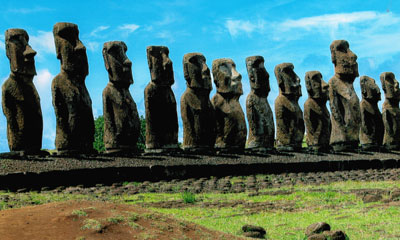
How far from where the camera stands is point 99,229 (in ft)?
15.9

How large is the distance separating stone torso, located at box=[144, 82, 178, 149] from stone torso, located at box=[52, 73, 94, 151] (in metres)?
2.07

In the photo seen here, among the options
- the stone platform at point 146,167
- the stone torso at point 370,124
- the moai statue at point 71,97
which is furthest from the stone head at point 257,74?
the moai statue at point 71,97

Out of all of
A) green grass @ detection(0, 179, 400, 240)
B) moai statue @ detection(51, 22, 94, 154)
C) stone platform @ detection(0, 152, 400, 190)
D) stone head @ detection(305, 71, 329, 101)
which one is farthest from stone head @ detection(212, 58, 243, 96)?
green grass @ detection(0, 179, 400, 240)

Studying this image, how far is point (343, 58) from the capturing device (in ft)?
64.6

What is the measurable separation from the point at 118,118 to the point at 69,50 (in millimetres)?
1944

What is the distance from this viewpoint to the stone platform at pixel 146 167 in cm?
1114

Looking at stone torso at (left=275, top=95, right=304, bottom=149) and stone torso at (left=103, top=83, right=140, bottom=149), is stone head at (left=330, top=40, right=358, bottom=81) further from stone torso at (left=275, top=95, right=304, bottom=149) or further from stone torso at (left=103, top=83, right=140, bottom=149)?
stone torso at (left=103, top=83, right=140, bottom=149)

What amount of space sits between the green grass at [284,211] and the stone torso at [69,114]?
10.5 feet

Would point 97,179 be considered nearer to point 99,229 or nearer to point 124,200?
point 124,200

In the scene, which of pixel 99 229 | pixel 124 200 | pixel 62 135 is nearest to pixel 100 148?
pixel 62 135

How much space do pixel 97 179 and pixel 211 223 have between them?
5.34 metres

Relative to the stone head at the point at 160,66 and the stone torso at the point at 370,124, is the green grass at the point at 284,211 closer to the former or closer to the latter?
the stone head at the point at 160,66

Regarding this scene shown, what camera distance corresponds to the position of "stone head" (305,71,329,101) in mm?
19484

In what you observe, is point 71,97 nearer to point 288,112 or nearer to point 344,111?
point 288,112
